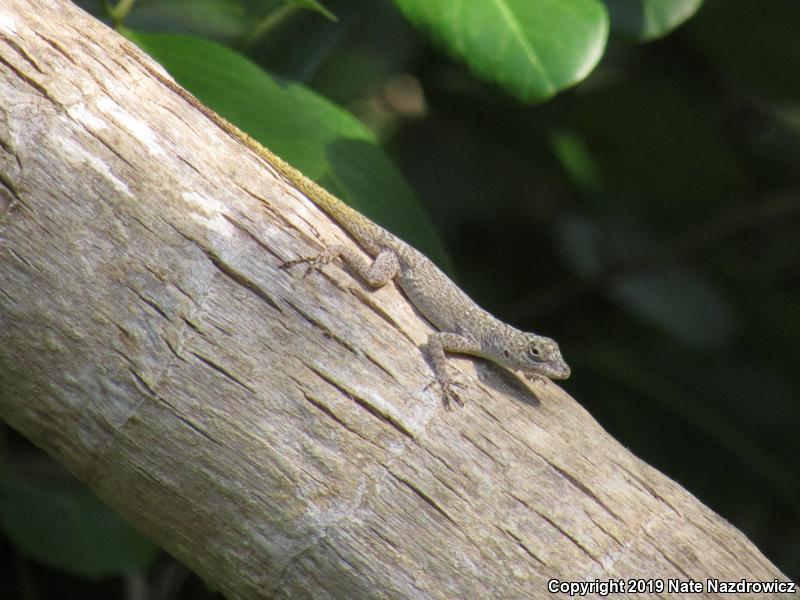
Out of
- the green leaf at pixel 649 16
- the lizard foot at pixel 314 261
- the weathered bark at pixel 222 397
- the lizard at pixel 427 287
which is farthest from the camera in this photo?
the green leaf at pixel 649 16

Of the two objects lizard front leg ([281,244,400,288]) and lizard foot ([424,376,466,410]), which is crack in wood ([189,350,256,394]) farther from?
lizard foot ([424,376,466,410])

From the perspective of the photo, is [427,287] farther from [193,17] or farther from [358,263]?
[193,17]

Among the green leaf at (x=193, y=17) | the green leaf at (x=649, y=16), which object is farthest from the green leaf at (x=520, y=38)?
the green leaf at (x=193, y=17)

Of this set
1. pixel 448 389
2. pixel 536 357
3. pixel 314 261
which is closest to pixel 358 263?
pixel 314 261

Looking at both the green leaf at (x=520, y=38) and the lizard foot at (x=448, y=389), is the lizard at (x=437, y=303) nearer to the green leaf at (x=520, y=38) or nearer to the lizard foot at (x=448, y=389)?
the lizard foot at (x=448, y=389)

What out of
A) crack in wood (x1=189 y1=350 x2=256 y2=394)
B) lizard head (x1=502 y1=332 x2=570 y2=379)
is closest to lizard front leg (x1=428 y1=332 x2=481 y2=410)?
lizard head (x1=502 y1=332 x2=570 y2=379)
